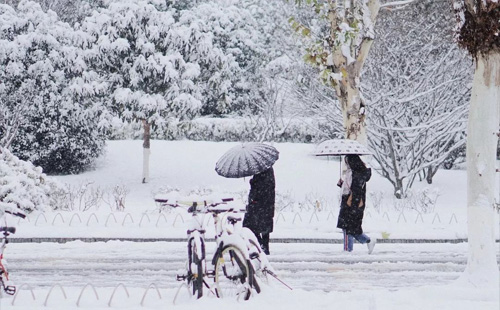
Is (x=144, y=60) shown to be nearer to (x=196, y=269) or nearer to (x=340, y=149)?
(x=340, y=149)

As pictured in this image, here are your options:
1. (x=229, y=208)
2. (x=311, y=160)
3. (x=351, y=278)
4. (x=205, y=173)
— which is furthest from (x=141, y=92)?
(x=229, y=208)

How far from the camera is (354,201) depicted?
11750 mm

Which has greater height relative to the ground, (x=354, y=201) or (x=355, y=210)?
(x=354, y=201)

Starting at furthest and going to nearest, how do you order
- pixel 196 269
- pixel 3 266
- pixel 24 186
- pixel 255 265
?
1. pixel 24 186
2. pixel 255 265
3. pixel 3 266
4. pixel 196 269

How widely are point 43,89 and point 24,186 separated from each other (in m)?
11.4

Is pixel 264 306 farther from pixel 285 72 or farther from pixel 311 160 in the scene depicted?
pixel 285 72

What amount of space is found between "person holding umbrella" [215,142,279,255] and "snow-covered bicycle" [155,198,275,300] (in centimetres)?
173

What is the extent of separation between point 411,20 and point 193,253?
18.0 metres

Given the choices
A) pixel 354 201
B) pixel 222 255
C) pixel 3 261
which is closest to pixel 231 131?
pixel 354 201

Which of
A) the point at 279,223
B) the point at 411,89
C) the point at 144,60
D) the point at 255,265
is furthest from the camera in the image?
the point at 144,60

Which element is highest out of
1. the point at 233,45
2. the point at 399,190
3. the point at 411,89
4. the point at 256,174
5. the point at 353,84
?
the point at 233,45

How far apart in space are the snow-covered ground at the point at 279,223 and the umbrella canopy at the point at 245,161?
966 mm

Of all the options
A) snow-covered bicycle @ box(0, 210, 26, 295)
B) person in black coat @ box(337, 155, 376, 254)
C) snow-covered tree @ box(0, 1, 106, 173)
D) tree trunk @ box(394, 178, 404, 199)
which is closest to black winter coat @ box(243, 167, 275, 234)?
person in black coat @ box(337, 155, 376, 254)

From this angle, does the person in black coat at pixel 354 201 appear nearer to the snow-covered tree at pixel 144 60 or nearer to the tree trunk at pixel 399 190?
the tree trunk at pixel 399 190
